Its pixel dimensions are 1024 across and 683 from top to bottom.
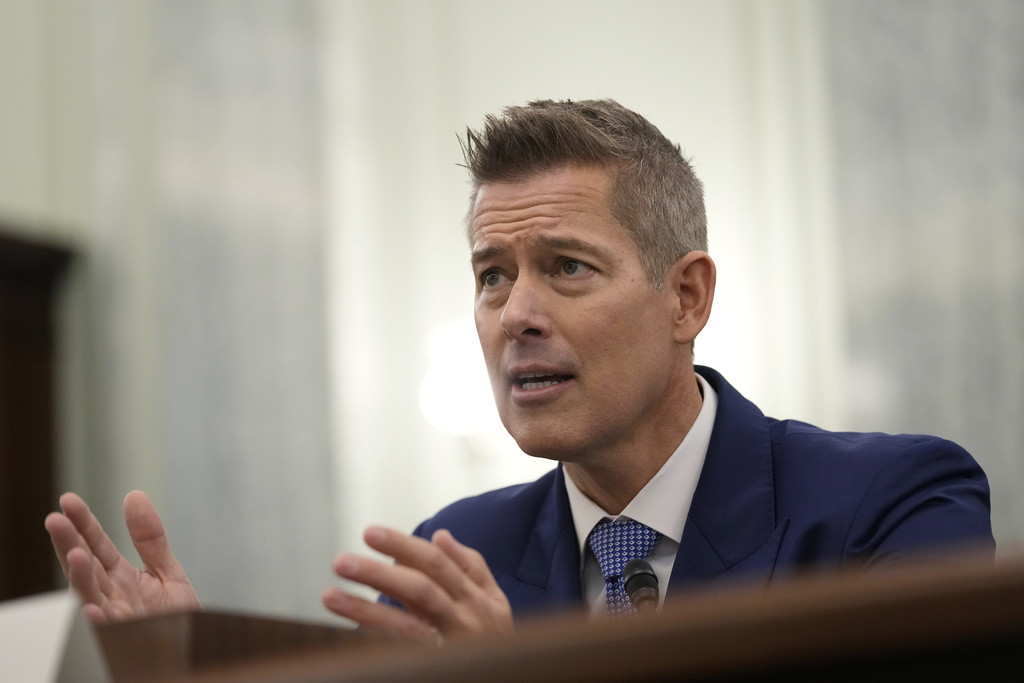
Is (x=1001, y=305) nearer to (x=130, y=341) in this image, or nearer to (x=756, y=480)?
(x=756, y=480)

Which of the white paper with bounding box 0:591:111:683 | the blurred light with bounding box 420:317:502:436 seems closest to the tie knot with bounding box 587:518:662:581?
the white paper with bounding box 0:591:111:683

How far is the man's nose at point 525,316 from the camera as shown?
184 cm

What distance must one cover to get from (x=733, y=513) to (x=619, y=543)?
→ 0.70 feet

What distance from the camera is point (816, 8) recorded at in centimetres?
446

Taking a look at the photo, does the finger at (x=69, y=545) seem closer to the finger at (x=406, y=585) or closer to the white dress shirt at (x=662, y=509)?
the finger at (x=406, y=585)

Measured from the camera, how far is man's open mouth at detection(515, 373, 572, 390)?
6.07 ft

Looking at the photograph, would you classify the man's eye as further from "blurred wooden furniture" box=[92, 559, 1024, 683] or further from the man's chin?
"blurred wooden furniture" box=[92, 559, 1024, 683]

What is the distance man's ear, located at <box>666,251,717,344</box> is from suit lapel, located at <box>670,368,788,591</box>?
19 centimetres

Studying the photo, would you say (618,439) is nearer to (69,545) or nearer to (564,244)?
(564,244)

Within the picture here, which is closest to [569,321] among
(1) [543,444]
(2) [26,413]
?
(1) [543,444]

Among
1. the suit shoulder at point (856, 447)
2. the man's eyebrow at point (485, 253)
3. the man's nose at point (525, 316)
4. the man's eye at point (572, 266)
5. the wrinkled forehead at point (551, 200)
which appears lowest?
the suit shoulder at point (856, 447)

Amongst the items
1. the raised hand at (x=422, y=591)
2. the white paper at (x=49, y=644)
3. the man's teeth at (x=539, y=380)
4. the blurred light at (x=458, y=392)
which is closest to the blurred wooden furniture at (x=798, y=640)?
the white paper at (x=49, y=644)

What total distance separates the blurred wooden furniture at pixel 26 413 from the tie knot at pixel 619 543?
12.4ft

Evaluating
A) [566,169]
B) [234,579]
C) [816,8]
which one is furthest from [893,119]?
[234,579]
